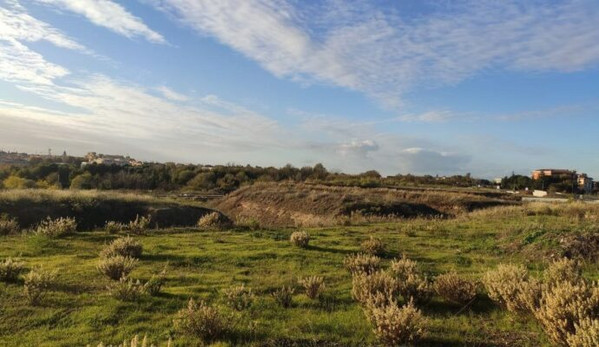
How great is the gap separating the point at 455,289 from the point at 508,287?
3.35 ft

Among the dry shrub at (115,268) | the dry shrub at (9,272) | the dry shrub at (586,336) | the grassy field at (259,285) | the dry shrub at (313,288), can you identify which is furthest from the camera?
the dry shrub at (115,268)

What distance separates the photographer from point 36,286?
8.72 m

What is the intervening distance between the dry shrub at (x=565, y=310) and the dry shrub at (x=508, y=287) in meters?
0.87

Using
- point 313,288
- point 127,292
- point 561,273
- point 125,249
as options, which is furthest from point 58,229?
point 561,273

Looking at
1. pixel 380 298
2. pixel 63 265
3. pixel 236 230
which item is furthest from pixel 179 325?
pixel 236 230

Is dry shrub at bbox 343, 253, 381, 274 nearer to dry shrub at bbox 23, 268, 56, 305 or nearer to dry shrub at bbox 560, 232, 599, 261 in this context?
dry shrub at bbox 560, 232, 599, 261

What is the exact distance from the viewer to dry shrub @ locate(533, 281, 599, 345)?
5.84 meters

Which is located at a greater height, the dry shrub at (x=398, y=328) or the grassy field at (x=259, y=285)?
the dry shrub at (x=398, y=328)

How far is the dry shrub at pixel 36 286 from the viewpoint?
27.2 feet

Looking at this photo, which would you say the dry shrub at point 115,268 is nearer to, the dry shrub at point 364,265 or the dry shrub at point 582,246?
the dry shrub at point 364,265

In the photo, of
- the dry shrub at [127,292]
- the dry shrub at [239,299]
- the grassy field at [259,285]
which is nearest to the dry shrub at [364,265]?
the grassy field at [259,285]

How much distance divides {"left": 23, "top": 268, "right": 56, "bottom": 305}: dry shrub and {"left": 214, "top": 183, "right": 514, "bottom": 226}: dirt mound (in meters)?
26.7

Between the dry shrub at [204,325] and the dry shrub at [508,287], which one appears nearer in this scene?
the dry shrub at [204,325]

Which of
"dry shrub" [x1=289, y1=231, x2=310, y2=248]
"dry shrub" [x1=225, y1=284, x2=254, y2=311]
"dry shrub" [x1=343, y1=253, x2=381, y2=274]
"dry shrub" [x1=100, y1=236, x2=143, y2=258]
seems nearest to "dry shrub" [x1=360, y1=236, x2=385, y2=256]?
"dry shrub" [x1=289, y1=231, x2=310, y2=248]
